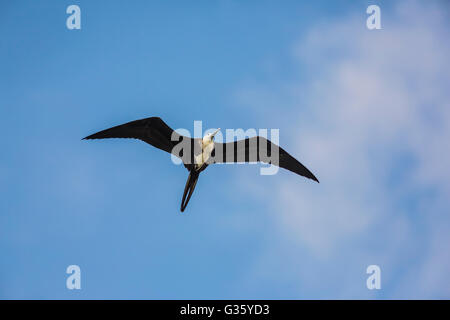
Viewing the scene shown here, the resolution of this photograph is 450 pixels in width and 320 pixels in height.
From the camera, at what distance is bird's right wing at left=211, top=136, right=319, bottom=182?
39.7 ft

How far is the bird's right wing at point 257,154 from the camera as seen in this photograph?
39.7 feet

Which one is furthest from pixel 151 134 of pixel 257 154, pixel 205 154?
pixel 257 154

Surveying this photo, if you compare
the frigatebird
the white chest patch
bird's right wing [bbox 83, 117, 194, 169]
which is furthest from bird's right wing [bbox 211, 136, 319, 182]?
bird's right wing [bbox 83, 117, 194, 169]

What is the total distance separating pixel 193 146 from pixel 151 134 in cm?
101

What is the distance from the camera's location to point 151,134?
1180 centimetres

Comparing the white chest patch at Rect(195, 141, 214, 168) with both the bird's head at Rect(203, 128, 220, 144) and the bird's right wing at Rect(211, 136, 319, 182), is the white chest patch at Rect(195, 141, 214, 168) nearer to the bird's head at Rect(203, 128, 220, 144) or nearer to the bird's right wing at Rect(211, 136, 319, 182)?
the bird's head at Rect(203, 128, 220, 144)
